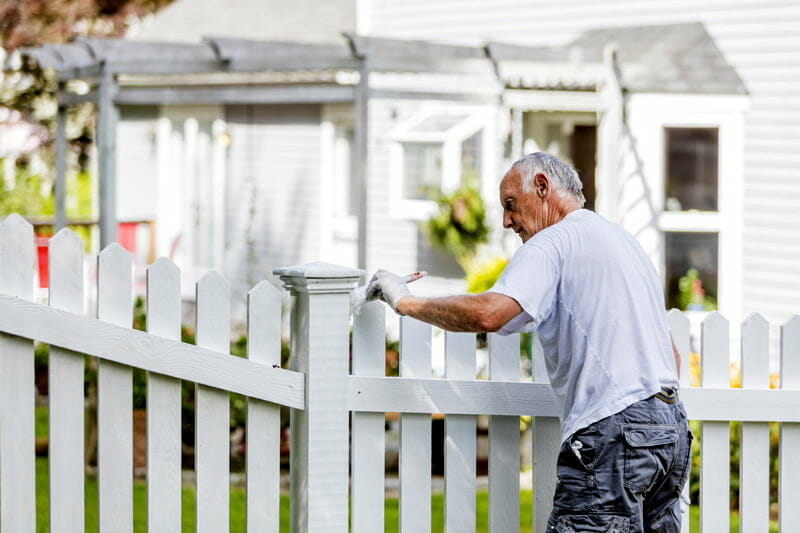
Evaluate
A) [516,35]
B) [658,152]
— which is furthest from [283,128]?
[658,152]

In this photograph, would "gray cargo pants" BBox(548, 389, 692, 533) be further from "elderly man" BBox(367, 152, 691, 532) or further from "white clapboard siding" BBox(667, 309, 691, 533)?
"white clapboard siding" BBox(667, 309, 691, 533)

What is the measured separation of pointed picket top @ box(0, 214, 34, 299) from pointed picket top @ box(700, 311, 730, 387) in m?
2.04

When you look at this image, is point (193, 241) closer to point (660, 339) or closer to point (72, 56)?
point (72, 56)

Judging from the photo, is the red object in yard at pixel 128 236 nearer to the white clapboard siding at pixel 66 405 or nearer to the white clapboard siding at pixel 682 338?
the white clapboard siding at pixel 66 405

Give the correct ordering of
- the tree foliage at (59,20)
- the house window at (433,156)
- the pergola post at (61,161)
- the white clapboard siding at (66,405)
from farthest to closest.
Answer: the tree foliage at (59,20), the pergola post at (61,161), the house window at (433,156), the white clapboard siding at (66,405)

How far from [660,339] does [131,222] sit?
1189cm

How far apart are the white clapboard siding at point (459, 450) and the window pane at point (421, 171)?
7535 millimetres

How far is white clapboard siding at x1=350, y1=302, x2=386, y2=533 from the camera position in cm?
358

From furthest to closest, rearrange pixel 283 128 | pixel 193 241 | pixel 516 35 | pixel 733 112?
pixel 193 241 → pixel 283 128 → pixel 516 35 → pixel 733 112

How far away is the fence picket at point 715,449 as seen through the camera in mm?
3666

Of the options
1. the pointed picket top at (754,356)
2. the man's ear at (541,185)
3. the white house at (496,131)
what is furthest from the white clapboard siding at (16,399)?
the white house at (496,131)

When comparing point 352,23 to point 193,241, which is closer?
point 352,23

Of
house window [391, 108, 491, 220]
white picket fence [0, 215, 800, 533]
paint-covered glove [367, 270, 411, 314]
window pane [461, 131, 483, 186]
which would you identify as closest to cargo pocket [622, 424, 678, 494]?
white picket fence [0, 215, 800, 533]

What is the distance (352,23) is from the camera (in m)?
13.9
